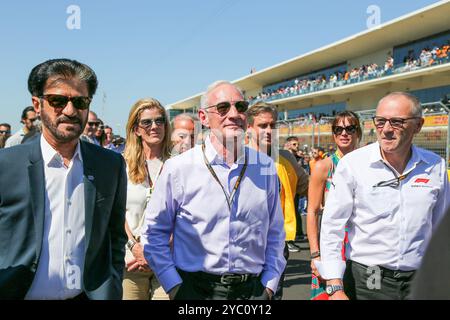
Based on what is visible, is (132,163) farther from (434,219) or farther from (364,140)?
(364,140)

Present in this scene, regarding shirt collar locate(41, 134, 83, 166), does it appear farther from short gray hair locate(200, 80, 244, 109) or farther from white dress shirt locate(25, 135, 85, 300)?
short gray hair locate(200, 80, 244, 109)

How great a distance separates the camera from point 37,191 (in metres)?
2.17

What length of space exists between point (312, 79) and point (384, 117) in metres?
45.1

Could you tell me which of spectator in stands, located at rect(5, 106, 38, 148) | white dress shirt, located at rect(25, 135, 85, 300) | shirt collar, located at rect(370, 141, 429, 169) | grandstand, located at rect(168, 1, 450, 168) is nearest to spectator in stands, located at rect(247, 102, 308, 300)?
shirt collar, located at rect(370, 141, 429, 169)

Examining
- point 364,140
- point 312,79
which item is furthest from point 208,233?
point 312,79

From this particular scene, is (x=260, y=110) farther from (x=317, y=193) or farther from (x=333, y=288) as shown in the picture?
(x=333, y=288)

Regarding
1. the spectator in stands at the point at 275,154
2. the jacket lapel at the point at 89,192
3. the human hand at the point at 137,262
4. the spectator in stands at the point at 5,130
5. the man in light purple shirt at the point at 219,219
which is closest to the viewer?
the jacket lapel at the point at 89,192

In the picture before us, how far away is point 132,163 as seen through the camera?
12.2 feet

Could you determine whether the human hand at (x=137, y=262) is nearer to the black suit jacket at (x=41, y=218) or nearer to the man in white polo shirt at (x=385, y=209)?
the black suit jacket at (x=41, y=218)

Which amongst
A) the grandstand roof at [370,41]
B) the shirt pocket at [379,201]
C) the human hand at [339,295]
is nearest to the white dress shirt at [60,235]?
the human hand at [339,295]

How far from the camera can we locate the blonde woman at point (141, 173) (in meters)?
3.43

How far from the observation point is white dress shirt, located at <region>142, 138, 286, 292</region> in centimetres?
260

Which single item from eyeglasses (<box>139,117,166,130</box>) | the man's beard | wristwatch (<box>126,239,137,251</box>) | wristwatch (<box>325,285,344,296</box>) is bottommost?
wristwatch (<box>325,285,344,296</box>)

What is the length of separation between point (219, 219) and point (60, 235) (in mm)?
859
